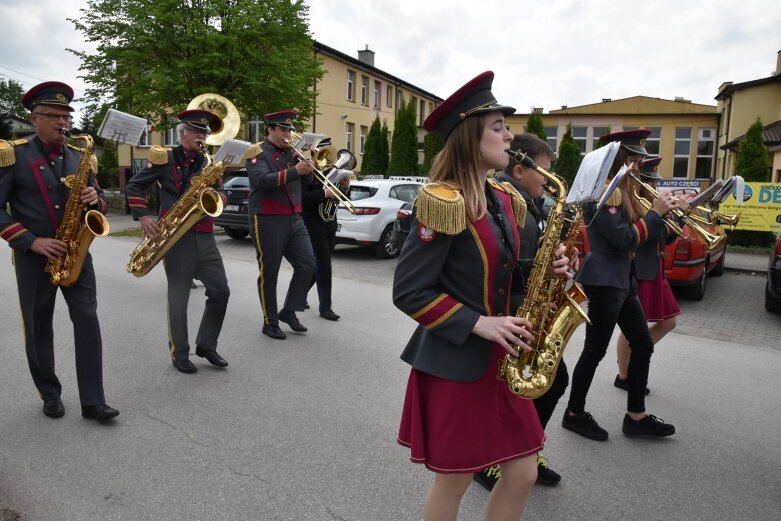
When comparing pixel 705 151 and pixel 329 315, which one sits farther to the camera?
pixel 705 151

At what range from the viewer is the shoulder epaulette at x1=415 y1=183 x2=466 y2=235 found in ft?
6.74

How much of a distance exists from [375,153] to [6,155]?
Result: 92.3 feet

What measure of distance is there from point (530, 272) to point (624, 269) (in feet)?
5.60

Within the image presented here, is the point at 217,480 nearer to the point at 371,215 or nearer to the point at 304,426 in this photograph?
the point at 304,426

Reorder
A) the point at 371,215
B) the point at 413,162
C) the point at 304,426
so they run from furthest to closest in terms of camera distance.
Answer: the point at 413,162
the point at 371,215
the point at 304,426

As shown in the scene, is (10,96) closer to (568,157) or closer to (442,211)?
(568,157)

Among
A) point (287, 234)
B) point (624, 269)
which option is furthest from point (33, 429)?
point (624, 269)

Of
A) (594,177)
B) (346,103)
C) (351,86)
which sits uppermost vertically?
(351,86)

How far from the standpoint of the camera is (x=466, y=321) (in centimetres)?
→ 212

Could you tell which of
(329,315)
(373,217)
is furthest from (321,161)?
(373,217)

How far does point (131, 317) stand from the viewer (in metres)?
6.92

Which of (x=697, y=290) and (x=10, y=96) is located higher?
(x=10, y=96)

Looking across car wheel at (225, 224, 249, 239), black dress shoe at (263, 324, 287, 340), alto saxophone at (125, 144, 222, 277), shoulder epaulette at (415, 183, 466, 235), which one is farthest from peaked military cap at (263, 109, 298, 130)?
car wheel at (225, 224, 249, 239)

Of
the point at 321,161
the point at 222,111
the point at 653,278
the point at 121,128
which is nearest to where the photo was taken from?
the point at 121,128
